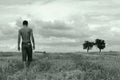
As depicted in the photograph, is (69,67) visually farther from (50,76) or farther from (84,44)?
(84,44)

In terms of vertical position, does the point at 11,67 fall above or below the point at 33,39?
below

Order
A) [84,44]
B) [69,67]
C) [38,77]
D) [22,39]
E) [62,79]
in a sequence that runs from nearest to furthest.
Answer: [62,79], [38,77], [69,67], [22,39], [84,44]

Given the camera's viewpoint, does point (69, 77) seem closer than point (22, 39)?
Yes

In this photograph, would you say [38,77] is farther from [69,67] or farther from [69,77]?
[69,67]

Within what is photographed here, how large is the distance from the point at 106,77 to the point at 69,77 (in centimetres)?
163

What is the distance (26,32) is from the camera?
53.1 ft


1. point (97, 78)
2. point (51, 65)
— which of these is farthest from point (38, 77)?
point (51, 65)

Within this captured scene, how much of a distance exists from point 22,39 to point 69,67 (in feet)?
10.9

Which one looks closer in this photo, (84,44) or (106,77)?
(106,77)

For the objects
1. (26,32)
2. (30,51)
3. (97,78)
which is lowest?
(97,78)

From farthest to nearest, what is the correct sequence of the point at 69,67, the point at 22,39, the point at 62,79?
the point at 22,39, the point at 69,67, the point at 62,79

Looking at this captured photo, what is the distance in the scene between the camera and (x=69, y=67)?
15.5 m

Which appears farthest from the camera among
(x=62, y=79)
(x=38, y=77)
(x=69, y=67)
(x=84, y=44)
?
(x=84, y=44)

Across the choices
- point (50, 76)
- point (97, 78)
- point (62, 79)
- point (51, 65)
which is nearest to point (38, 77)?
point (50, 76)
